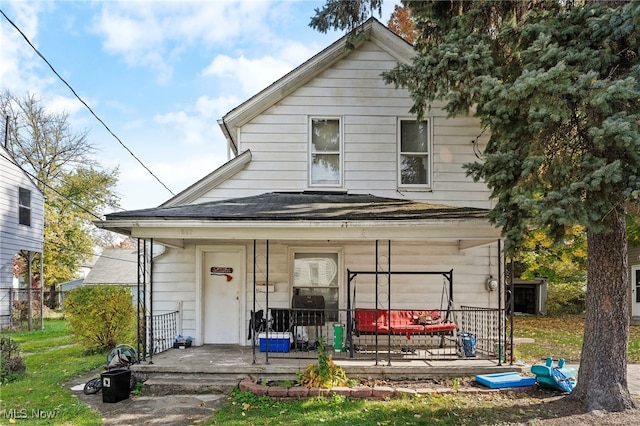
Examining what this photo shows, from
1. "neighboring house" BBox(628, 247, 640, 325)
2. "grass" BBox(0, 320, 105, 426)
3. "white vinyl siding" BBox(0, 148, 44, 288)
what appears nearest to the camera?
"grass" BBox(0, 320, 105, 426)

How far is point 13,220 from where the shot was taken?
1585 cm

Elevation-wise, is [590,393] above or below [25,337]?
above

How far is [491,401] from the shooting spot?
5.96 meters

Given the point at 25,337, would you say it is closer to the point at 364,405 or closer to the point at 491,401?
the point at 364,405

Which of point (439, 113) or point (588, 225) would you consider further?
point (439, 113)

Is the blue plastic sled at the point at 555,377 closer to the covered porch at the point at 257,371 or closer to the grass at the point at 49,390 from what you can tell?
the covered porch at the point at 257,371

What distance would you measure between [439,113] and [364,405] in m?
6.40

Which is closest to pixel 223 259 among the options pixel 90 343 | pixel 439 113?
pixel 90 343

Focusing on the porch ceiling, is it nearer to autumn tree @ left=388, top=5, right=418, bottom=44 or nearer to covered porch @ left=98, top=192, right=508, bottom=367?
covered porch @ left=98, top=192, right=508, bottom=367

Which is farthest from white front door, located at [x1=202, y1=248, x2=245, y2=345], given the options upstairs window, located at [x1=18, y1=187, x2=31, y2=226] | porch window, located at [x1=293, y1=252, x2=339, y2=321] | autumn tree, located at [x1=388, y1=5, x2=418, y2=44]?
autumn tree, located at [x1=388, y1=5, x2=418, y2=44]

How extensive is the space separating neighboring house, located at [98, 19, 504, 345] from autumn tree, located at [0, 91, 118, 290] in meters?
18.5

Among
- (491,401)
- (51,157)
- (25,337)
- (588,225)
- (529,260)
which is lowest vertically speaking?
(25,337)

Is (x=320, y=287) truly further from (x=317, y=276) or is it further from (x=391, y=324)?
(x=391, y=324)

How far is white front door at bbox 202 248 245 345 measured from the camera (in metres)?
9.02
